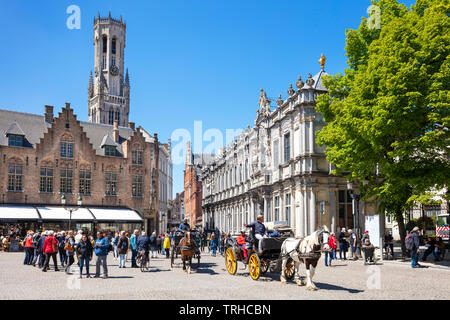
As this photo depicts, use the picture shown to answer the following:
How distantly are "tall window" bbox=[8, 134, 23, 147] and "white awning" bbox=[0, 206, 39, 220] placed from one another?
647cm

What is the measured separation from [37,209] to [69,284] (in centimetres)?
2969

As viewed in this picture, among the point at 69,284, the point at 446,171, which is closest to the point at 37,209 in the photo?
the point at 69,284

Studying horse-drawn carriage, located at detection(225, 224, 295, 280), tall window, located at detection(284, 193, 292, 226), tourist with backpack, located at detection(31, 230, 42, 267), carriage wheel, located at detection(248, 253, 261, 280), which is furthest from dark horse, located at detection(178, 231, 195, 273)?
tall window, located at detection(284, 193, 292, 226)

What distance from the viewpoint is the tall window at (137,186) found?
49.0 meters

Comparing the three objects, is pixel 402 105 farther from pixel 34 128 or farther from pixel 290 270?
pixel 34 128

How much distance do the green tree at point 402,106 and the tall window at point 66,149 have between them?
104 ft

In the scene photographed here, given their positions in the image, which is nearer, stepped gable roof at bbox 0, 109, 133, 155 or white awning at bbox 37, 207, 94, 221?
white awning at bbox 37, 207, 94, 221

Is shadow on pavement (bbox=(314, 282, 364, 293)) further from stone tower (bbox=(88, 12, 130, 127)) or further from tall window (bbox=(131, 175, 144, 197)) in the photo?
stone tower (bbox=(88, 12, 130, 127))

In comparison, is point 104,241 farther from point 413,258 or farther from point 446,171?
point 446,171

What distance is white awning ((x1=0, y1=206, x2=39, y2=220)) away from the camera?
38.8 meters

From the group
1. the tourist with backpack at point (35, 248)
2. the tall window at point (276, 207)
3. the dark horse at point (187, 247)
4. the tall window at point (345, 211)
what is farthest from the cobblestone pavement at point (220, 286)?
the tall window at point (276, 207)

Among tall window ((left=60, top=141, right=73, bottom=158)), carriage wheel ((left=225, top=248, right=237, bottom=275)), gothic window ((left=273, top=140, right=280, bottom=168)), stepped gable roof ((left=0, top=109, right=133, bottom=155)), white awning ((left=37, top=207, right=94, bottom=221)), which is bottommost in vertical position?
carriage wheel ((left=225, top=248, right=237, bottom=275))

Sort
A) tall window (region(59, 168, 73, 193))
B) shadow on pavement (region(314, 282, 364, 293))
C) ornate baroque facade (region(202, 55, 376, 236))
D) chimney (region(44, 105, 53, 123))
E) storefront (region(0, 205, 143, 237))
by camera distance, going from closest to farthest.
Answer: shadow on pavement (region(314, 282, 364, 293))
ornate baroque facade (region(202, 55, 376, 236))
storefront (region(0, 205, 143, 237))
tall window (region(59, 168, 73, 193))
chimney (region(44, 105, 53, 123))

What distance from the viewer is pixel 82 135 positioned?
46594 mm
